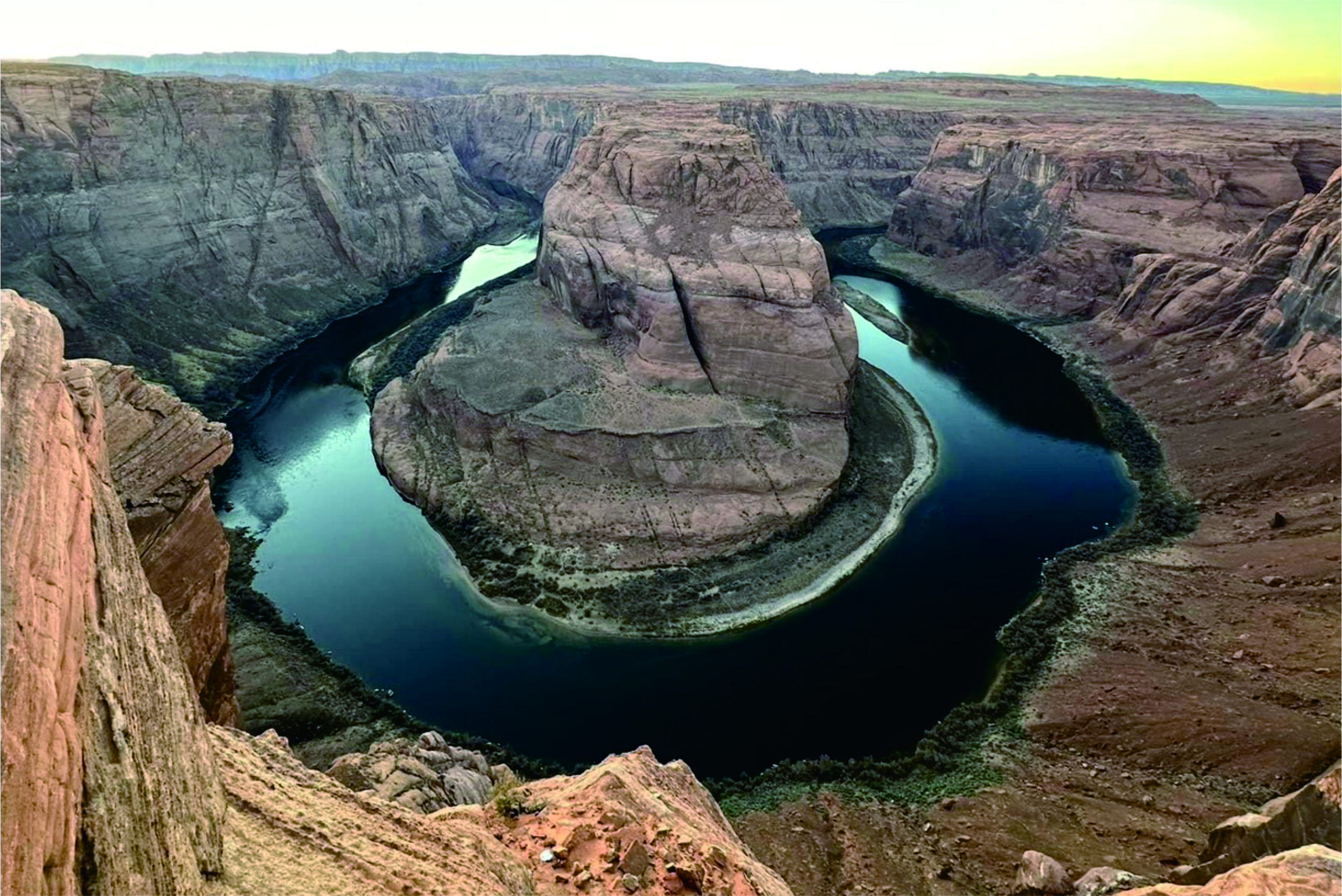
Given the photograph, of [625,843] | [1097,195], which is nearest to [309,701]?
[625,843]

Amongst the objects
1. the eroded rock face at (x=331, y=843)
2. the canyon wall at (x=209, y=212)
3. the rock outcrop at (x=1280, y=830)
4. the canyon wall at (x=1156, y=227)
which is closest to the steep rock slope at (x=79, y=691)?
the eroded rock face at (x=331, y=843)

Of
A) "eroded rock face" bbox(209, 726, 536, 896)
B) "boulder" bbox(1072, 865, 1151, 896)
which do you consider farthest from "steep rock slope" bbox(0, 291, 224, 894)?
"boulder" bbox(1072, 865, 1151, 896)

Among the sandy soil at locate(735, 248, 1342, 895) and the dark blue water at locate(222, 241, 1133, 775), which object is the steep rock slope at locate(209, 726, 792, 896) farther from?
the dark blue water at locate(222, 241, 1133, 775)

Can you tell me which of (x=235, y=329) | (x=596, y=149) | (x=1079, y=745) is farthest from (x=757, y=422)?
(x=235, y=329)

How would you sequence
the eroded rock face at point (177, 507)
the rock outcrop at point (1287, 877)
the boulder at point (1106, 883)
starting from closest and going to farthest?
the rock outcrop at point (1287, 877), the boulder at point (1106, 883), the eroded rock face at point (177, 507)

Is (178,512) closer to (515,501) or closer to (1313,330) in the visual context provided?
(515,501)

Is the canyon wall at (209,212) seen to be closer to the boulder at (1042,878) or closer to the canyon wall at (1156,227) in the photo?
the canyon wall at (1156,227)
